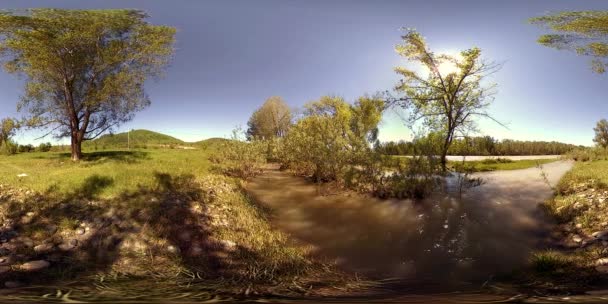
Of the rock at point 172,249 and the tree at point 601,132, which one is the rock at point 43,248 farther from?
the tree at point 601,132

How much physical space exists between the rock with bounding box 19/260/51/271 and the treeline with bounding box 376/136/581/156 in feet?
24.2

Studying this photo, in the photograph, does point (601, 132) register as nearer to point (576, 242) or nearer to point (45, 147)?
point (576, 242)

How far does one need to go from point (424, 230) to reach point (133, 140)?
22.0m

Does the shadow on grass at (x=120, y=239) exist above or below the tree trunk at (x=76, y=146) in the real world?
below

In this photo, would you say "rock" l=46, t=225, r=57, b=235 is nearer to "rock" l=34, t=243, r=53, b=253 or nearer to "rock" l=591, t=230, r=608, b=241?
"rock" l=34, t=243, r=53, b=253

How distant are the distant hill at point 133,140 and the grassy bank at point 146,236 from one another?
13782 millimetres

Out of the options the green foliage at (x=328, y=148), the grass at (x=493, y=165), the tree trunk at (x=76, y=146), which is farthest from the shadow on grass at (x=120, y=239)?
the tree trunk at (x=76, y=146)

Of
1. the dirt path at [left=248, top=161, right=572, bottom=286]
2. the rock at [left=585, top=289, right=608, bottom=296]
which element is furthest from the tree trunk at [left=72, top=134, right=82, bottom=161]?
the rock at [left=585, top=289, right=608, bottom=296]

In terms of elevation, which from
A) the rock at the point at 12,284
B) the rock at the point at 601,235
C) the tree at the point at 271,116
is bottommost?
the rock at the point at 12,284

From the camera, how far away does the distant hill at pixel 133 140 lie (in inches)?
842

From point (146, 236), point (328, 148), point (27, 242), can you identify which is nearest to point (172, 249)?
point (146, 236)

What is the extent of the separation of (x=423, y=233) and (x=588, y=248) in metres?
2.34

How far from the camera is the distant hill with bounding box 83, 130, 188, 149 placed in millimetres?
21375

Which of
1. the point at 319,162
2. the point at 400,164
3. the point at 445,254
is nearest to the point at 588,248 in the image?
the point at 445,254
